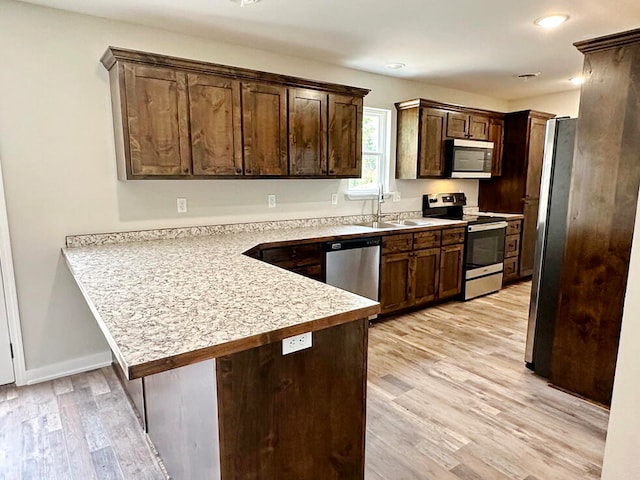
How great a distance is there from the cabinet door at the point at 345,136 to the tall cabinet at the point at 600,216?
6.08 ft

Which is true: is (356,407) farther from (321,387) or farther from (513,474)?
(513,474)

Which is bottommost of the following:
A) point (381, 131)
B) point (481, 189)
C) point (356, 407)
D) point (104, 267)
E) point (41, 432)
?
point (41, 432)

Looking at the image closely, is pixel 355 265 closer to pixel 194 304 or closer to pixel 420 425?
pixel 420 425

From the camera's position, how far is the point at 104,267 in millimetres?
2074

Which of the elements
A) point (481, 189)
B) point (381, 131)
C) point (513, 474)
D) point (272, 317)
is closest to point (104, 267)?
point (272, 317)

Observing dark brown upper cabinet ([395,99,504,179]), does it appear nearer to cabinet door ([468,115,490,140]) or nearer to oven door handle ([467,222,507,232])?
cabinet door ([468,115,490,140])

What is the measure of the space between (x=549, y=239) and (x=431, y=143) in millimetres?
2072

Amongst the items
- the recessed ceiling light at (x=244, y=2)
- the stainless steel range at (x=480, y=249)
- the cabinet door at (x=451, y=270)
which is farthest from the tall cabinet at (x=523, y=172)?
the recessed ceiling light at (x=244, y=2)

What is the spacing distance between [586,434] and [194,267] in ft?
7.46

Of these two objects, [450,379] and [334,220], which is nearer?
[450,379]

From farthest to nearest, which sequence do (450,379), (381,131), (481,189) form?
(481,189) → (381,131) → (450,379)

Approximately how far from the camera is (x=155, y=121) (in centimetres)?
268

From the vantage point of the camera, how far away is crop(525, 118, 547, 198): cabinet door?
5.02 m

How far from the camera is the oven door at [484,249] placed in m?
4.43
